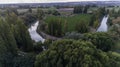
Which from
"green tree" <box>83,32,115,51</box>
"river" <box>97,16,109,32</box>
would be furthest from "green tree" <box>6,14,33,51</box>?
"river" <box>97,16,109,32</box>

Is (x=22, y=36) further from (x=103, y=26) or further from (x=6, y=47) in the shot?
(x=103, y=26)

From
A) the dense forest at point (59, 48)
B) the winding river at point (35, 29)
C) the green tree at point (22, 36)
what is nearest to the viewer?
the dense forest at point (59, 48)

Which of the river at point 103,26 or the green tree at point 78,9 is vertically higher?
the green tree at point 78,9

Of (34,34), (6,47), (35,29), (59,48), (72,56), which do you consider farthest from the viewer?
(35,29)

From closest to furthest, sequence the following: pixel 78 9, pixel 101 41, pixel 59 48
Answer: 1. pixel 59 48
2. pixel 101 41
3. pixel 78 9

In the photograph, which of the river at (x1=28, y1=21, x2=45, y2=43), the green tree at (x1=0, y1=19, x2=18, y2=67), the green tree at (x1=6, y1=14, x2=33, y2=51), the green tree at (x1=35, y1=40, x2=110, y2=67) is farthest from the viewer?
the river at (x1=28, y1=21, x2=45, y2=43)

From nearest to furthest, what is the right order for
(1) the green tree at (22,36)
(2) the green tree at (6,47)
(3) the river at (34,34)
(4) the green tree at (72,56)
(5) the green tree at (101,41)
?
(4) the green tree at (72,56) → (2) the green tree at (6,47) → (5) the green tree at (101,41) → (1) the green tree at (22,36) → (3) the river at (34,34)

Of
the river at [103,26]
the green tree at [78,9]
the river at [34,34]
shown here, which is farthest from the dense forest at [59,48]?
the green tree at [78,9]

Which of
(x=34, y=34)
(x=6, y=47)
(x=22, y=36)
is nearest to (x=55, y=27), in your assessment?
(x=34, y=34)

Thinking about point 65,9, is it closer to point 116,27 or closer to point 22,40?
point 116,27

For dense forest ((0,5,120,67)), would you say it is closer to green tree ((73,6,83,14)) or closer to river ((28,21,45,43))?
river ((28,21,45,43))

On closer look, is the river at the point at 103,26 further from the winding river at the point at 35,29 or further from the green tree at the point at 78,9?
the green tree at the point at 78,9

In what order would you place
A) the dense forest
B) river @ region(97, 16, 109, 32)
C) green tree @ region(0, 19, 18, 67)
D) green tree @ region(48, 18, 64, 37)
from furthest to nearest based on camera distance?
1. river @ region(97, 16, 109, 32)
2. green tree @ region(48, 18, 64, 37)
3. green tree @ region(0, 19, 18, 67)
4. the dense forest
